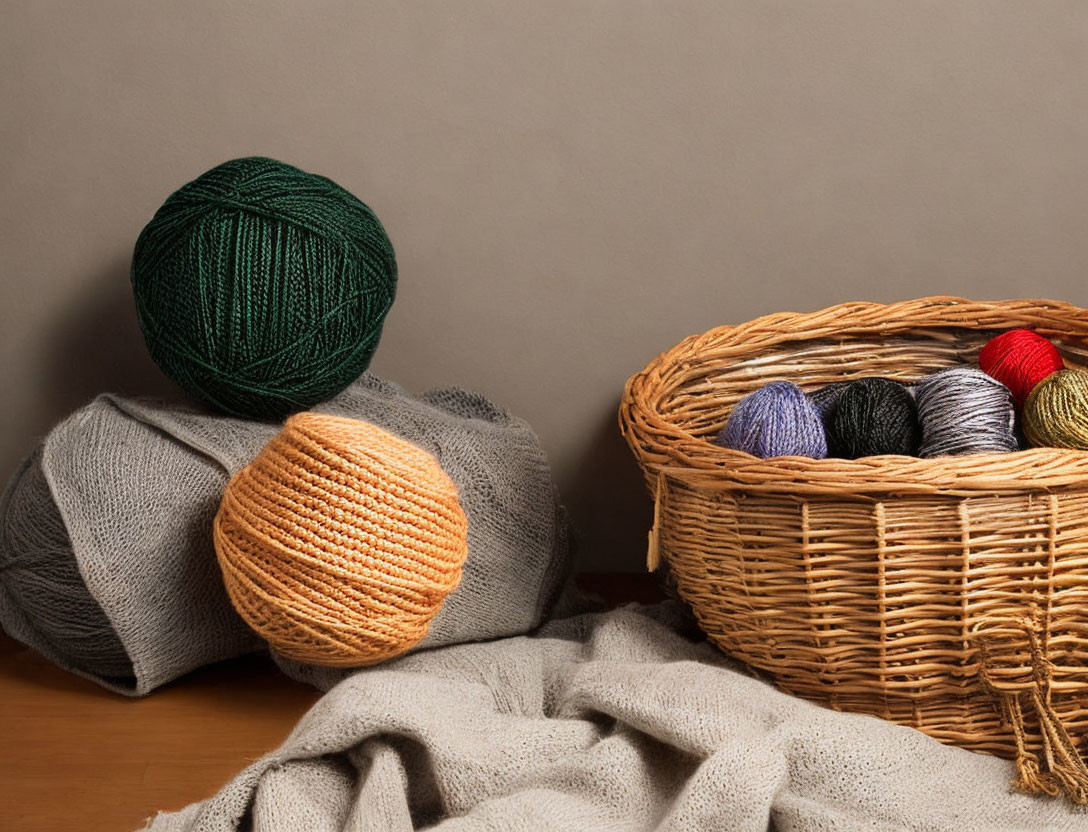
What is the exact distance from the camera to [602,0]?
47.1 inches

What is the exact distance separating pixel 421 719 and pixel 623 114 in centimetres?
71

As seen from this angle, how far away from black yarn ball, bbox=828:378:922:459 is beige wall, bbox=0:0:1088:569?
0.93ft

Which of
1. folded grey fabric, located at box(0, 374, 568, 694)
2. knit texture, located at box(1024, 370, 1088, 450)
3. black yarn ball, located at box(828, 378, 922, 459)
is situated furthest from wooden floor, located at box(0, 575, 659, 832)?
knit texture, located at box(1024, 370, 1088, 450)

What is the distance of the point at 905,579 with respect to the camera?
82cm

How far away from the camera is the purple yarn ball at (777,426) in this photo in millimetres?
939

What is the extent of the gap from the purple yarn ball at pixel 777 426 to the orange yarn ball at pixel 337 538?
0.86 feet

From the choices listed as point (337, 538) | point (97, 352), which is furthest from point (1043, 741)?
point (97, 352)

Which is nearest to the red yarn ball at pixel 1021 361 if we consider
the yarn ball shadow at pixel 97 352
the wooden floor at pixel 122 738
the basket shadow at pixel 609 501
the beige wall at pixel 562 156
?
the beige wall at pixel 562 156

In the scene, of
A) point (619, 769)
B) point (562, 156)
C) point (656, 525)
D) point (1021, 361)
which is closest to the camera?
point (619, 769)

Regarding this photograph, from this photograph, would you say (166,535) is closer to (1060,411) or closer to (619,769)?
(619,769)

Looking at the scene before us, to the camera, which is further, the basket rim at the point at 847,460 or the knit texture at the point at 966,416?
the knit texture at the point at 966,416

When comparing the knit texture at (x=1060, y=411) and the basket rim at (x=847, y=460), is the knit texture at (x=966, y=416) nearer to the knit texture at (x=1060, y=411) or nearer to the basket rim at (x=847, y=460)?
the knit texture at (x=1060, y=411)

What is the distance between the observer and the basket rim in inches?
30.8

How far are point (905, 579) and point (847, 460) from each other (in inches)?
3.9
